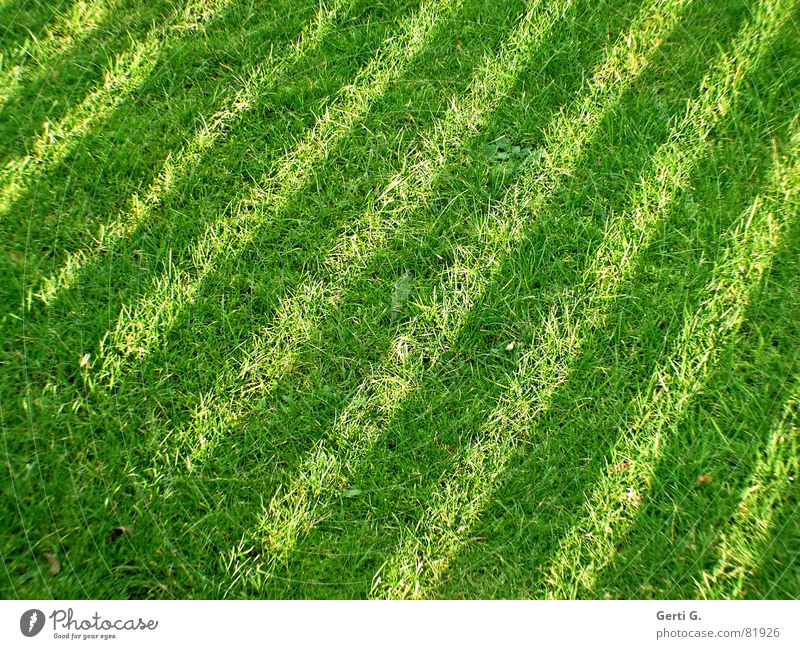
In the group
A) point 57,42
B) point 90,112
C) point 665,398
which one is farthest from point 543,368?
point 57,42

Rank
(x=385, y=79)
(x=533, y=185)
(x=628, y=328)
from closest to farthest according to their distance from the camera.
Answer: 1. (x=628, y=328)
2. (x=533, y=185)
3. (x=385, y=79)

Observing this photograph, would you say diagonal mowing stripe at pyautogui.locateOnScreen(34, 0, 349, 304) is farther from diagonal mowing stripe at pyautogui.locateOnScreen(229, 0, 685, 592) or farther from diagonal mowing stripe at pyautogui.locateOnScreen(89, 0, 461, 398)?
diagonal mowing stripe at pyautogui.locateOnScreen(229, 0, 685, 592)

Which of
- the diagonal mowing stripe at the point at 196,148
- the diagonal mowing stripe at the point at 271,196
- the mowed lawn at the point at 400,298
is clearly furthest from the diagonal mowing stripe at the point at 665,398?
the diagonal mowing stripe at the point at 196,148

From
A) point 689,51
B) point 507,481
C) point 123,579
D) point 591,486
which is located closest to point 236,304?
point 123,579

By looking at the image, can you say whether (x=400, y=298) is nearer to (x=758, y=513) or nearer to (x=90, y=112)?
(x=758, y=513)

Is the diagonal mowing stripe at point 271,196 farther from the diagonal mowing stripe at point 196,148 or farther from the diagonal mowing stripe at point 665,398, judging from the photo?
the diagonal mowing stripe at point 665,398

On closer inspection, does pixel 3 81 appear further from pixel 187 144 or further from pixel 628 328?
pixel 628 328

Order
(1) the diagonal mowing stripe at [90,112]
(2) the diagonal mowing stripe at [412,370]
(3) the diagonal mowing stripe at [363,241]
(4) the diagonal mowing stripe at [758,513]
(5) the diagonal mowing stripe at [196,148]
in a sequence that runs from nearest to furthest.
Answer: (4) the diagonal mowing stripe at [758,513]
(2) the diagonal mowing stripe at [412,370]
(3) the diagonal mowing stripe at [363,241]
(5) the diagonal mowing stripe at [196,148]
(1) the diagonal mowing stripe at [90,112]
